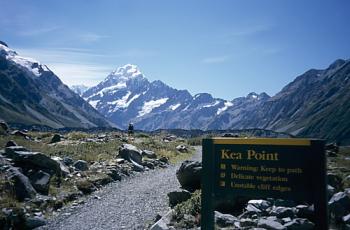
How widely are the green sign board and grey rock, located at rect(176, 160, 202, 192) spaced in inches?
356

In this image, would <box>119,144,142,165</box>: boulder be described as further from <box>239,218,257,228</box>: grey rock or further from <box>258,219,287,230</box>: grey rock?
<box>258,219,287,230</box>: grey rock

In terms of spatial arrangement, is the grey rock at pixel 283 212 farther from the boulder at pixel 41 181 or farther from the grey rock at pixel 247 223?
the boulder at pixel 41 181

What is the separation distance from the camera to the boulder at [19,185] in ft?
55.7

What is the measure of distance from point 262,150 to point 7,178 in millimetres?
12329

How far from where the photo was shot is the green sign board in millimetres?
9016

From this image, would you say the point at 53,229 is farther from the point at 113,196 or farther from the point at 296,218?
the point at 296,218

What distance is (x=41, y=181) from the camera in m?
18.6

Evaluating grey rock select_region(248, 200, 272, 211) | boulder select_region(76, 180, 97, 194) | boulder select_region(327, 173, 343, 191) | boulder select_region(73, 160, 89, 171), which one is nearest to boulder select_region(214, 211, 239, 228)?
grey rock select_region(248, 200, 272, 211)

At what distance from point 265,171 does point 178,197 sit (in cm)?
837

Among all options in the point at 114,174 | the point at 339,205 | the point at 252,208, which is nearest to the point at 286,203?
the point at 252,208

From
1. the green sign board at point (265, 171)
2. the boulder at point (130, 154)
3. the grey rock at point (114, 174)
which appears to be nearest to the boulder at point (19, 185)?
the grey rock at point (114, 174)

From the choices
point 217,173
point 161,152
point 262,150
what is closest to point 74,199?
point 217,173

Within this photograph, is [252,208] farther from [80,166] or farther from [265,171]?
[80,166]

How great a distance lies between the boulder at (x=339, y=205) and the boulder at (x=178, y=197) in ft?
20.2
